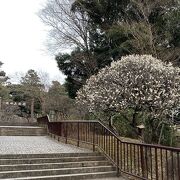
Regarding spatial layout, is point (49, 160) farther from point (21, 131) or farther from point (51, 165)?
point (21, 131)

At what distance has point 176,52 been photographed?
1698 centimetres

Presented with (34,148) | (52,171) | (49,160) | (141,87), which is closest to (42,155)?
(49,160)

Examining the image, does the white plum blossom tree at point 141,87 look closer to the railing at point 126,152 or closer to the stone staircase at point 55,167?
the railing at point 126,152

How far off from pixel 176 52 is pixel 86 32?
255 inches

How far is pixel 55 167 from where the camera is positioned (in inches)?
320

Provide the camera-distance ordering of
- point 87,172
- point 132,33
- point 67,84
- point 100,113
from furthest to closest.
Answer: point 67,84
point 132,33
point 100,113
point 87,172

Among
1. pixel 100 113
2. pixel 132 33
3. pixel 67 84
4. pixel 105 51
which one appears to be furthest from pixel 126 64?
pixel 67 84

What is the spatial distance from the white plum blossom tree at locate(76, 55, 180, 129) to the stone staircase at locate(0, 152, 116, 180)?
12.1ft

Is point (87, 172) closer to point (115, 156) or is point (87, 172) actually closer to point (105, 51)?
point (115, 156)

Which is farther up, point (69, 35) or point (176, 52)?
point (69, 35)

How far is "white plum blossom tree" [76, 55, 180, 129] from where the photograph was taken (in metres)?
12.1

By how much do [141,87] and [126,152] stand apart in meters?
4.36

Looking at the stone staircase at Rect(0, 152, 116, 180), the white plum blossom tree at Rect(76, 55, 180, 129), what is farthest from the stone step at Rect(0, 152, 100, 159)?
the white plum blossom tree at Rect(76, 55, 180, 129)

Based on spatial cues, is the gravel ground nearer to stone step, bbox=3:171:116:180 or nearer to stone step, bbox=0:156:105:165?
stone step, bbox=0:156:105:165
